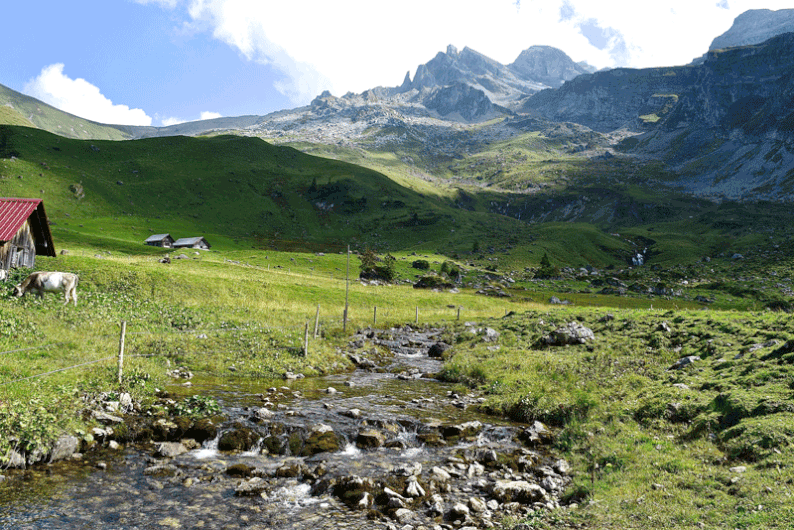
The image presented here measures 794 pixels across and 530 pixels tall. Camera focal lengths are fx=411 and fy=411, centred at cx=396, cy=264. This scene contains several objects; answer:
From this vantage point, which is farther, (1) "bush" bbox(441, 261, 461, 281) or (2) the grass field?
(1) "bush" bbox(441, 261, 461, 281)

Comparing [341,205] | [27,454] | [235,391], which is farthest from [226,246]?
[27,454]

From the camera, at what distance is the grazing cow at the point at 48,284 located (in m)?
30.1

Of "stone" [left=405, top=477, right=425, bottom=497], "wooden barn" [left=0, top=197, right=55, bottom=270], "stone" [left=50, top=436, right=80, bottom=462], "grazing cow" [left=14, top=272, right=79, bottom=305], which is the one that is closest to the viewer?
"stone" [left=405, top=477, right=425, bottom=497]

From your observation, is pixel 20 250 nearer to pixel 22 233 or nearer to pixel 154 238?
pixel 22 233

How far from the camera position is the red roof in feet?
113

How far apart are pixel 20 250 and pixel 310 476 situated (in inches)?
1518

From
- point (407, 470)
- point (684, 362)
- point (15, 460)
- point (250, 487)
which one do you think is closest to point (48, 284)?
point (15, 460)

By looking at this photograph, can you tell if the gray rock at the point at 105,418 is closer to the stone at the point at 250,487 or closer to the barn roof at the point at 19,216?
the stone at the point at 250,487

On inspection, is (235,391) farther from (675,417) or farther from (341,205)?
(341,205)

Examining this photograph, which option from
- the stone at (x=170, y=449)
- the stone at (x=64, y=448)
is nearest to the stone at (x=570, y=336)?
the stone at (x=170, y=449)

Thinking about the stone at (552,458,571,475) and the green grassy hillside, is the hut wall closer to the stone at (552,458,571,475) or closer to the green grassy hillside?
the stone at (552,458,571,475)

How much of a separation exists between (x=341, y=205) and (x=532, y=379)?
17600 centimetres

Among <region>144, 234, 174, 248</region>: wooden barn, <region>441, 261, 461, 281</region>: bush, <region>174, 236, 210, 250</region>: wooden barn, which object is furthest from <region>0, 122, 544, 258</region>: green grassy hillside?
<region>441, 261, 461, 281</region>: bush

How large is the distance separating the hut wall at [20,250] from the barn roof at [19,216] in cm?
Answer: 72
